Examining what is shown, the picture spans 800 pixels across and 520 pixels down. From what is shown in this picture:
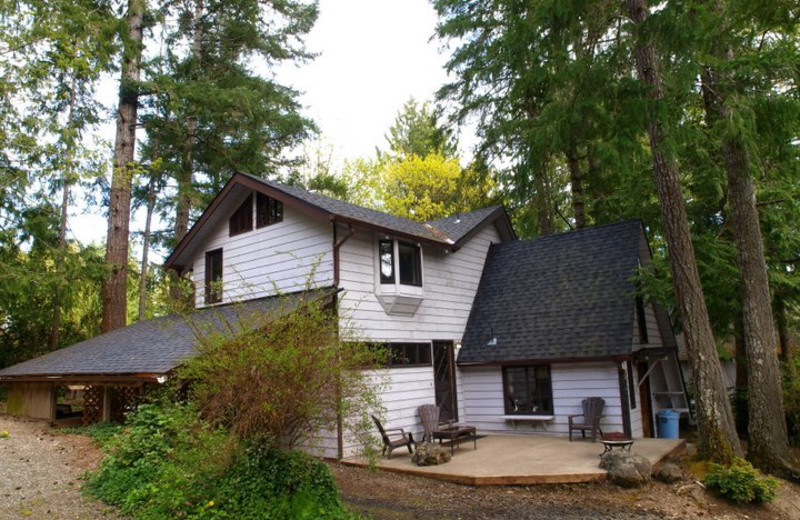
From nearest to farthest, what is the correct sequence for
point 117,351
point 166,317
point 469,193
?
point 117,351 → point 166,317 → point 469,193

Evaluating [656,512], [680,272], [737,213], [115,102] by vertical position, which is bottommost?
[656,512]

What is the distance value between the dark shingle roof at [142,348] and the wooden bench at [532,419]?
5.57 m

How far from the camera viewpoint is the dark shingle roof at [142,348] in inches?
358

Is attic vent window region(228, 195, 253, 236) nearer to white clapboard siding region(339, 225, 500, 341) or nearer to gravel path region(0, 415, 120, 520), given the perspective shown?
white clapboard siding region(339, 225, 500, 341)

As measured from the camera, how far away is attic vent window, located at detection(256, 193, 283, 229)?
1268cm

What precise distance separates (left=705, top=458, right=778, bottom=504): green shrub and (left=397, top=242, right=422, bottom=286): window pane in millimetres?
6933

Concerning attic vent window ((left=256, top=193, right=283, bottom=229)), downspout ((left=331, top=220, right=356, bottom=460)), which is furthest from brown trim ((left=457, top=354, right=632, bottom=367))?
attic vent window ((left=256, top=193, right=283, bottom=229))

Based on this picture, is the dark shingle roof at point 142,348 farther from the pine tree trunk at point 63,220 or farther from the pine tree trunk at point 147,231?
the pine tree trunk at point 147,231

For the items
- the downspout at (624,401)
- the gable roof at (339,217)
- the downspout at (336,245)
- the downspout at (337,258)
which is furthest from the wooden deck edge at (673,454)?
the downspout at (336,245)

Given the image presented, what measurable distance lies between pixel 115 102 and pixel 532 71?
1267 centimetres

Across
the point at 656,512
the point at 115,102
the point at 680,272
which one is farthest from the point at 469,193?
the point at 656,512

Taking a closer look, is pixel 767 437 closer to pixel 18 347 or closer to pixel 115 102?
pixel 115 102

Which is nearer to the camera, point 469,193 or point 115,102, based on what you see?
point 115,102

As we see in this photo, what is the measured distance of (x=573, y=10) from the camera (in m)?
9.13
